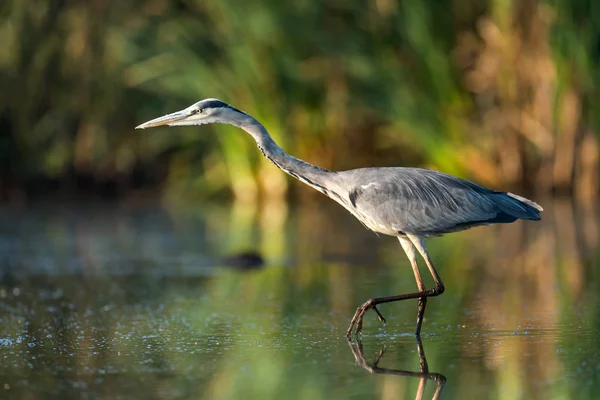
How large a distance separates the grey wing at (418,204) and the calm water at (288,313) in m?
0.60

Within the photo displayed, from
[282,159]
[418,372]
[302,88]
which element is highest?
[302,88]

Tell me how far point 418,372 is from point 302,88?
38.3 ft

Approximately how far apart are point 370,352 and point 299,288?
3.07 metres

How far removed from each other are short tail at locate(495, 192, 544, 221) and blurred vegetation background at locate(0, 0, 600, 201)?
26.5 ft

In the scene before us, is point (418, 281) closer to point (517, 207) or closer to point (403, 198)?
point (403, 198)

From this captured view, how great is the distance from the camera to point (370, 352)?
630 cm

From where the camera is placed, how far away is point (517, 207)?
7.39 m

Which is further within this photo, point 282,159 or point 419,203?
point 282,159

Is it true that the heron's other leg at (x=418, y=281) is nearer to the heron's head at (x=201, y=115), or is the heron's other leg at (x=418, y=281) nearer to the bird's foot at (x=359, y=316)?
the bird's foot at (x=359, y=316)

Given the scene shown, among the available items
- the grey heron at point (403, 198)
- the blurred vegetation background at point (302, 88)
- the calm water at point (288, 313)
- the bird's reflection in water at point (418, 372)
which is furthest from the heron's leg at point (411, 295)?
the blurred vegetation background at point (302, 88)

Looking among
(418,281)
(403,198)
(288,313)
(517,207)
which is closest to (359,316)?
(418,281)

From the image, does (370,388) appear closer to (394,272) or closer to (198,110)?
(198,110)

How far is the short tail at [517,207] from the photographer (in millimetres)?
7352

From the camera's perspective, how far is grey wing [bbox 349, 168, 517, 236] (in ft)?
23.5
